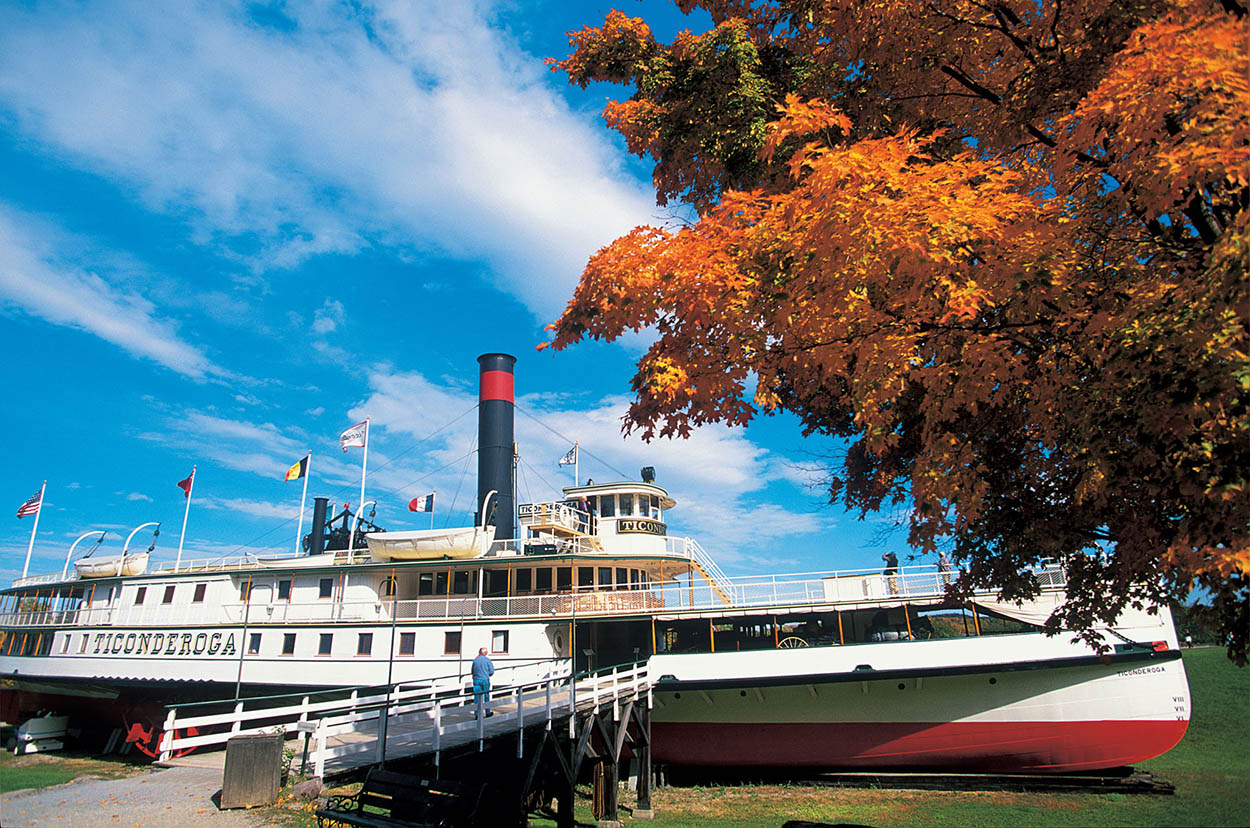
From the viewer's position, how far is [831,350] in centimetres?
497

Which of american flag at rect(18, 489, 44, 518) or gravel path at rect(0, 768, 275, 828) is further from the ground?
american flag at rect(18, 489, 44, 518)

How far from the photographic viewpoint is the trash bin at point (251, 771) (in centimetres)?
1022

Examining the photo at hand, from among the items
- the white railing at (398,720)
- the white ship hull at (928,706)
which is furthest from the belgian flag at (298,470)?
the white ship hull at (928,706)

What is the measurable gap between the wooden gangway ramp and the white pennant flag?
14756 mm

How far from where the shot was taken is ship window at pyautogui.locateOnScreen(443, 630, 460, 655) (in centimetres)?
2066

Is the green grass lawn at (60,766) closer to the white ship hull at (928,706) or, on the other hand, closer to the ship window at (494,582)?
the ship window at (494,582)

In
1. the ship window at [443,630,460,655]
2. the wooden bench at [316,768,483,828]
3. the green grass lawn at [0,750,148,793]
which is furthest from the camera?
the ship window at [443,630,460,655]

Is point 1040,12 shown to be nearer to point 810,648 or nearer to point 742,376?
point 742,376

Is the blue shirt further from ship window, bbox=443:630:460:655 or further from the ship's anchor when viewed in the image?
the ship's anchor

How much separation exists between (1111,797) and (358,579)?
873 inches

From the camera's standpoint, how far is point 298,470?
30609mm

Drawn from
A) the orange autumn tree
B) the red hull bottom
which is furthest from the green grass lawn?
the orange autumn tree

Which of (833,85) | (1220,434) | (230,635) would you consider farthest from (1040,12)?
(230,635)

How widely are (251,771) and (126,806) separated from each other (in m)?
1.66
